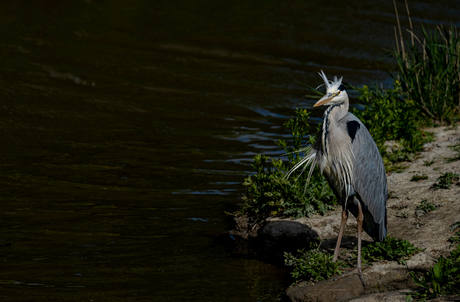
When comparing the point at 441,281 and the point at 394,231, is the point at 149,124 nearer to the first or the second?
the point at 394,231

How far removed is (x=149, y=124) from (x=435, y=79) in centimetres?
446

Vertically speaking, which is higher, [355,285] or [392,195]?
[392,195]

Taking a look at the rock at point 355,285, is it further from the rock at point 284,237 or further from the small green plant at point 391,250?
the rock at point 284,237

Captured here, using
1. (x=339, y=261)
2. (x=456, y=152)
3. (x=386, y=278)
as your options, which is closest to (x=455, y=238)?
(x=386, y=278)

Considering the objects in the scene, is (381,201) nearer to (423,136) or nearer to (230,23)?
(423,136)

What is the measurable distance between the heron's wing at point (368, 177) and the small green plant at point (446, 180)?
3.45 ft

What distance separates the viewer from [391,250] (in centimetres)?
483

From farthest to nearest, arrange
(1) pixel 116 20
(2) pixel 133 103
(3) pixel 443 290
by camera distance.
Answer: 1. (1) pixel 116 20
2. (2) pixel 133 103
3. (3) pixel 443 290

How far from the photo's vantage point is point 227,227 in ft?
21.1

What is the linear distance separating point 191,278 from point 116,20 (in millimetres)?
10498

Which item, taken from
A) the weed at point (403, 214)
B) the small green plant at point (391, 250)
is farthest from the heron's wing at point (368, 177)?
the weed at point (403, 214)

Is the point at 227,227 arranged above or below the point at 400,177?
below

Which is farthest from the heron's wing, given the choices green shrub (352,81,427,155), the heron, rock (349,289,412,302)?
green shrub (352,81,427,155)

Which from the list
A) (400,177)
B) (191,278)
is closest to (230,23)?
(400,177)
